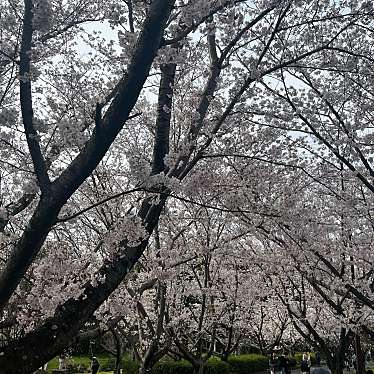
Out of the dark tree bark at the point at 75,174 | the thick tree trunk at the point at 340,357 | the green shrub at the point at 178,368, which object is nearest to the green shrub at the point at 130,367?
the green shrub at the point at 178,368

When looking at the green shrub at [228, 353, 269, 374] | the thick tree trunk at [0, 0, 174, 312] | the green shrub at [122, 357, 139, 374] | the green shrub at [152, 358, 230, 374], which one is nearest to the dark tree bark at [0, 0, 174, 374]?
the thick tree trunk at [0, 0, 174, 312]

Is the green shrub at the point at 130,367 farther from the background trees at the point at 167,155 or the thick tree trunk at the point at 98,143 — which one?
the thick tree trunk at the point at 98,143

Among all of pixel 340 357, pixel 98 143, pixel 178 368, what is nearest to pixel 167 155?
pixel 98 143

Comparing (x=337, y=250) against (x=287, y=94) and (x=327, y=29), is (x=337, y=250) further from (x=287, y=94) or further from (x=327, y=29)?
(x=327, y=29)

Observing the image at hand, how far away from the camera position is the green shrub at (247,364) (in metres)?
22.2

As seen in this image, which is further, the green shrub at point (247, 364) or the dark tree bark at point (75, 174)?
the green shrub at point (247, 364)

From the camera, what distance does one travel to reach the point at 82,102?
5.59 metres

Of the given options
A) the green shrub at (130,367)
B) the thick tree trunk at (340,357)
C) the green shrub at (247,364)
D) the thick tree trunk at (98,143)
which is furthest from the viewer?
the green shrub at (247,364)

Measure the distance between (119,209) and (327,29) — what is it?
5.28m

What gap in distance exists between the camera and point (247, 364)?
23531 mm

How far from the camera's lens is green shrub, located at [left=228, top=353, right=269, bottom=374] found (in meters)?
22.2

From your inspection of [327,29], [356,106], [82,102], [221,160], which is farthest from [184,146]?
[356,106]

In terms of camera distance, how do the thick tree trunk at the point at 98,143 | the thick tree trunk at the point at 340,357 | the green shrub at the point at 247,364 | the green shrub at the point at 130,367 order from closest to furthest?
1. the thick tree trunk at the point at 98,143
2. the thick tree trunk at the point at 340,357
3. the green shrub at the point at 130,367
4. the green shrub at the point at 247,364

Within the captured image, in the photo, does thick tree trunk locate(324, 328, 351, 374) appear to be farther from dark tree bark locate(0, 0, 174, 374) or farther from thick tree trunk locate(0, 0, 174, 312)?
thick tree trunk locate(0, 0, 174, 312)
